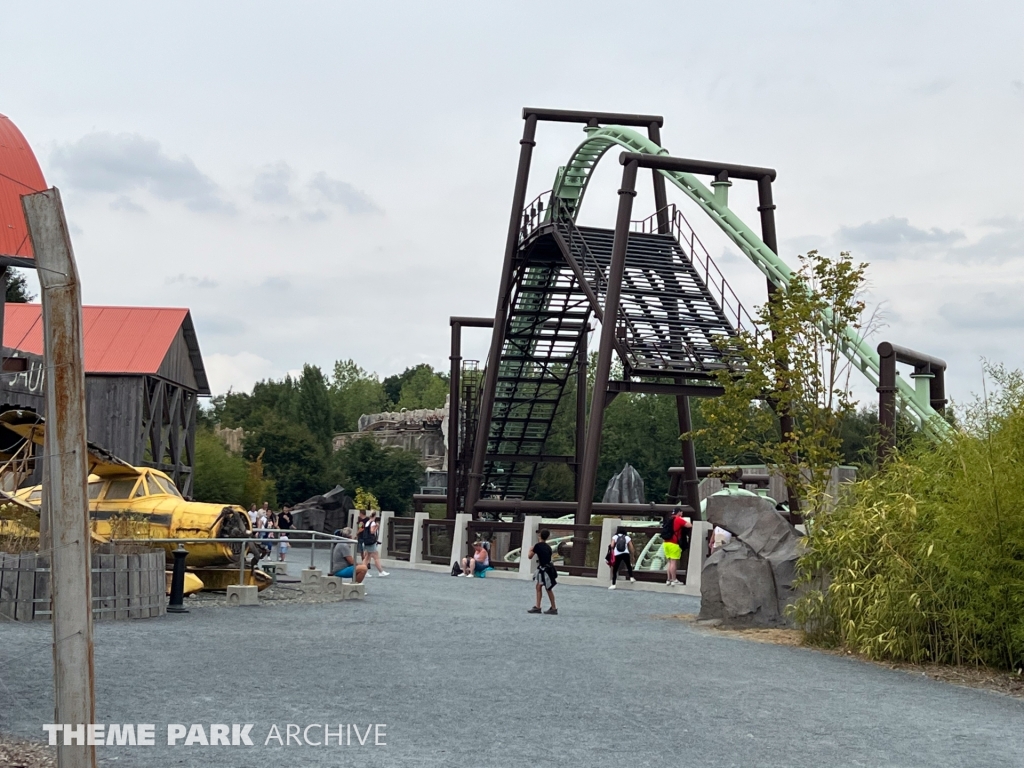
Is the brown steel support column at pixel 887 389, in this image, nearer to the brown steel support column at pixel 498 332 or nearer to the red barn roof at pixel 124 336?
the brown steel support column at pixel 498 332

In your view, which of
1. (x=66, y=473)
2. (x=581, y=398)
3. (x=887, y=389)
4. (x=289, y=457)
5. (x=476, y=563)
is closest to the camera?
(x=66, y=473)

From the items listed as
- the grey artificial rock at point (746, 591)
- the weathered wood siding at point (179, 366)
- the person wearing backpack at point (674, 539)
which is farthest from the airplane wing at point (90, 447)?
the weathered wood siding at point (179, 366)

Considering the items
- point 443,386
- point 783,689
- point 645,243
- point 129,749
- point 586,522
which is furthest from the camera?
point 443,386

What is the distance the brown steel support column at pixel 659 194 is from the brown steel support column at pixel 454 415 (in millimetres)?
9282

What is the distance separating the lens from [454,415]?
4469 cm

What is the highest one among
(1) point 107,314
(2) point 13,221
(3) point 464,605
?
(1) point 107,314

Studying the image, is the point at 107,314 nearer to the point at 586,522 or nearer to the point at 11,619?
the point at 586,522

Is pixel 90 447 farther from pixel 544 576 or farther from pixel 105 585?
pixel 544 576

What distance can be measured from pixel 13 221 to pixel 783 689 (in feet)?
30.7

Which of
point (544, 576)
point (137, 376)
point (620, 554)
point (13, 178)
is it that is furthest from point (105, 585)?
point (137, 376)

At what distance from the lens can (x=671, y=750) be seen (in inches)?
391

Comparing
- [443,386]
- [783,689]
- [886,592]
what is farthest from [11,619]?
[443,386]

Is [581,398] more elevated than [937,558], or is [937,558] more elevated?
[581,398]

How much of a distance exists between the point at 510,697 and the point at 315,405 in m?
85.3
